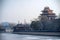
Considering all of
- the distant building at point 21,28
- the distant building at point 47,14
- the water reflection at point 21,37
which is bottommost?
the water reflection at point 21,37

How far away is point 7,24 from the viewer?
Answer: 2299 millimetres

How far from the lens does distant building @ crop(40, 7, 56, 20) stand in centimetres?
231

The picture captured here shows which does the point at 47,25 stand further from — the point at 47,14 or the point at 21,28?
the point at 21,28

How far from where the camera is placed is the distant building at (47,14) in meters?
2.31

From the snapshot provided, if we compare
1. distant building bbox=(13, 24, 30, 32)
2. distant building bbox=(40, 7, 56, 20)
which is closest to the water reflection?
distant building bbox=(13, 24, 30, 32)

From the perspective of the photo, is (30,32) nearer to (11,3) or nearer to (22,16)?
(22,16)

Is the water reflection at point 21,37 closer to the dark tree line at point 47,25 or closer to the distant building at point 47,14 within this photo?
the dark tree line at point 47,25

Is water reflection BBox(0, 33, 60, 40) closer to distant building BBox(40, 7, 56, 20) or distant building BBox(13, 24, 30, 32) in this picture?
distant building BBox(13, 24, 30, 32)

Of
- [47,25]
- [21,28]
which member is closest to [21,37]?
[21,28]

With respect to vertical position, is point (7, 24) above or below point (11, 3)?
below

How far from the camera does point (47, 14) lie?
2.33 meters

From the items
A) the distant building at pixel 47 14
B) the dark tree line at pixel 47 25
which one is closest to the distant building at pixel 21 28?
the dark tree line at pixel 47 25

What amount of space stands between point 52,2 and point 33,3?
262 mm

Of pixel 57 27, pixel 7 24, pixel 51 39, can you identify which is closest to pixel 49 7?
pixel 57 27
